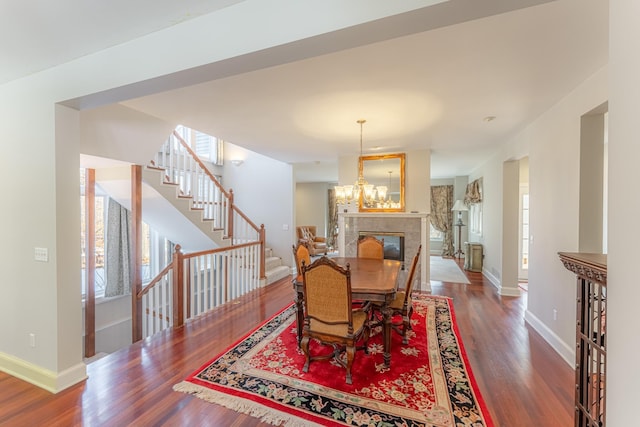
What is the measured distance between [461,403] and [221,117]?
3724mm

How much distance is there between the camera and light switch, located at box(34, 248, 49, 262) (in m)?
2.19

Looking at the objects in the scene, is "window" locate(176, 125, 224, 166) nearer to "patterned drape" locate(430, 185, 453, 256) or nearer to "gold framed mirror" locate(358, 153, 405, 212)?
"gold framed mirror" locate(358, 153, 405, 212)

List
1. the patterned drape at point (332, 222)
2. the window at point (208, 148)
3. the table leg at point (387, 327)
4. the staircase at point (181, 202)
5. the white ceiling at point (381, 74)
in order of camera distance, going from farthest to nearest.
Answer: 1. the patterned drape at point (332, 222)
2. the window at point (208, 148)
3. the staircase at point (181, 202)
4. the table leg at point (387, 327)
5. the white ceiling at point (381, 74)

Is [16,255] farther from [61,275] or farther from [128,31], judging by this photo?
[128,31]

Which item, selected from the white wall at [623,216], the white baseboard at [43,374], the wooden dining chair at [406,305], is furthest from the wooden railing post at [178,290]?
the white wall at [623,216]

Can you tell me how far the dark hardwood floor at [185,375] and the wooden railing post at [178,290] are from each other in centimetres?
18

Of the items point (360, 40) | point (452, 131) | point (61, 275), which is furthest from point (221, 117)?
point (452, 131)

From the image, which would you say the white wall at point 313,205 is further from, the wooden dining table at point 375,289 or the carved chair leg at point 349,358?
the carved chair leg at point 349,358

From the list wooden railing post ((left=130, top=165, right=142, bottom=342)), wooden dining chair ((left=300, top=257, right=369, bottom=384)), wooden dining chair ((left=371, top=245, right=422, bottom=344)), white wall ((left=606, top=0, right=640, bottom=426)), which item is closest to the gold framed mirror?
wooden dining chair ((left=371, top=245, right=422, bottom=344))

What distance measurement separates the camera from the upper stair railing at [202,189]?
15.4ft

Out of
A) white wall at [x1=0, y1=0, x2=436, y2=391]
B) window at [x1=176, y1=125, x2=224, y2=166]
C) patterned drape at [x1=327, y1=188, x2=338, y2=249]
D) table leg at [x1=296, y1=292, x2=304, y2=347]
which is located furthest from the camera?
patterned drape at [x1=327, y1=188, x2=338, y2=249]

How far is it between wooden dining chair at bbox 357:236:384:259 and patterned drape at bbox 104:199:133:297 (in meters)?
4.12

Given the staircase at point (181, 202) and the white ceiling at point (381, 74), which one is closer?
the white ceiling at point (381, 74)

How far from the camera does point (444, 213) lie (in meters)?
8.96
